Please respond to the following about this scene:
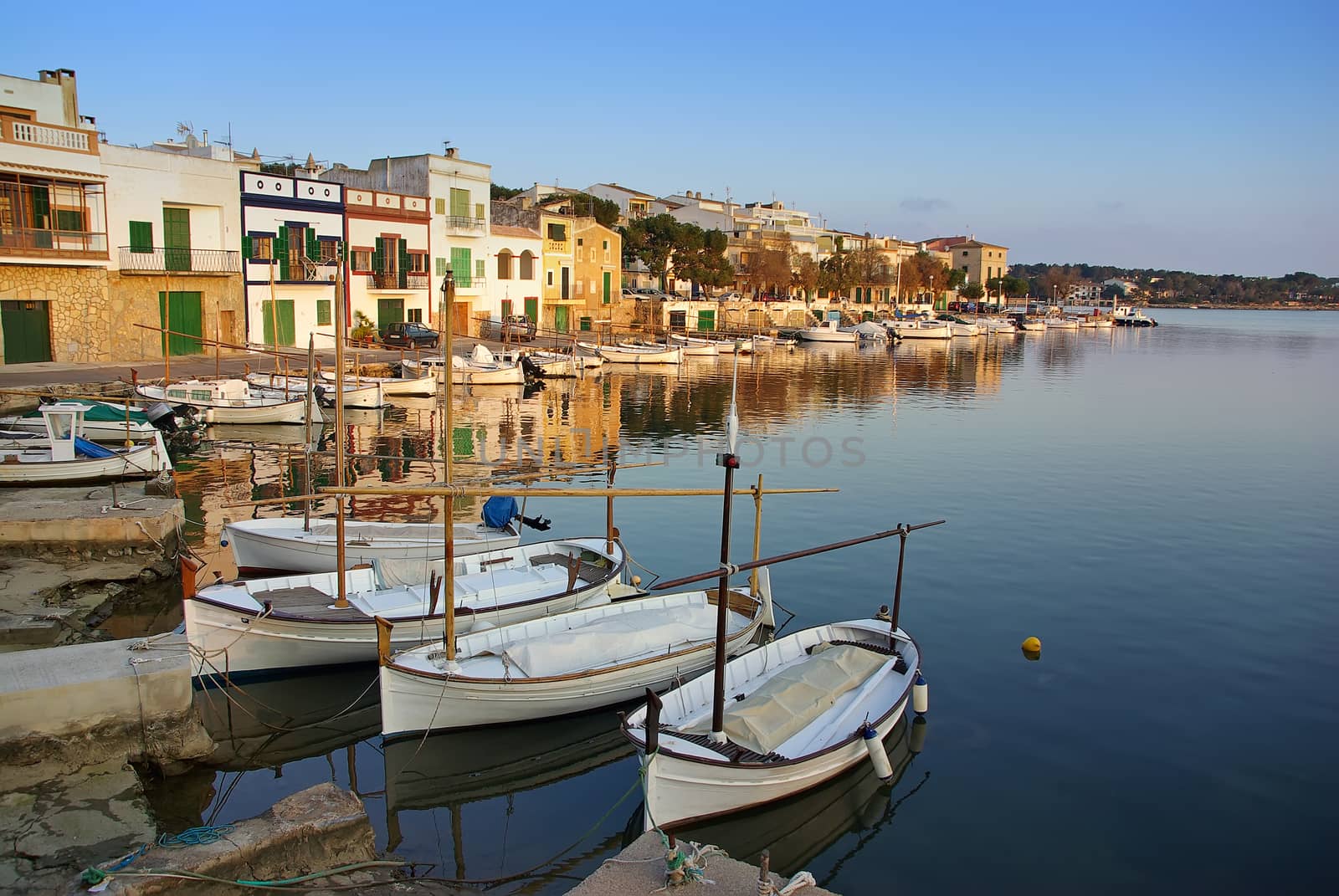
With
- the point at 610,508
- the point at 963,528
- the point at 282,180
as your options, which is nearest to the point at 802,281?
the point at 282,180

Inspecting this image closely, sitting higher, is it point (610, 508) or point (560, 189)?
point (560, 189)

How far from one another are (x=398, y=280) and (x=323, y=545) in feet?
123

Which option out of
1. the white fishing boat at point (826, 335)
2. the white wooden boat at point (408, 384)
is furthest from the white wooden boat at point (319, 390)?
the white fishing boat at point (826, 335)

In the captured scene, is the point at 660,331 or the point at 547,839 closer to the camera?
the point at 547,839

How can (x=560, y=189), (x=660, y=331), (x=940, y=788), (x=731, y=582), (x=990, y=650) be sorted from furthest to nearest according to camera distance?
(x=560, y=189) → (x=660, y=331) → (x=731, y=582) → (x=990, y=650) → (x=940, y=788)

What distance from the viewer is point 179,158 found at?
40281 mm

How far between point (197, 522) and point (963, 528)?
56.9 feet

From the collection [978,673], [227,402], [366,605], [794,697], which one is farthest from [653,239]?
[794,697]

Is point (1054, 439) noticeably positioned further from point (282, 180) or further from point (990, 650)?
point (282, 180)

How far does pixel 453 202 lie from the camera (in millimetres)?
55719

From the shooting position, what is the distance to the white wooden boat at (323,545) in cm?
1688

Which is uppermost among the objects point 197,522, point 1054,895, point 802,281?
point 802,281

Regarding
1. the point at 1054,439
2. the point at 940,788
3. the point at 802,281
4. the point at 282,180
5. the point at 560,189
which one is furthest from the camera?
the point at 802,281

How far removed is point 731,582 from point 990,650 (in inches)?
195
